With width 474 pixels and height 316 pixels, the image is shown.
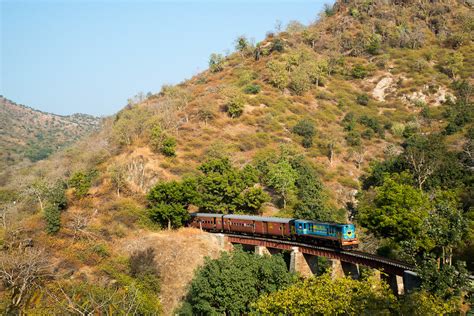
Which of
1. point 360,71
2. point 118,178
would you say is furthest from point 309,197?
point 360,71

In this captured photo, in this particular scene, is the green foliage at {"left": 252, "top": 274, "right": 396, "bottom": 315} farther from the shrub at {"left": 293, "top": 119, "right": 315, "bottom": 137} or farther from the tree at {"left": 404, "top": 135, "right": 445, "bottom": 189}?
the shrub at {"left": 293, "top": 119, "right": 315, "bottom": 137}

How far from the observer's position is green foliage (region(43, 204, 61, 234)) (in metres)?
52.5

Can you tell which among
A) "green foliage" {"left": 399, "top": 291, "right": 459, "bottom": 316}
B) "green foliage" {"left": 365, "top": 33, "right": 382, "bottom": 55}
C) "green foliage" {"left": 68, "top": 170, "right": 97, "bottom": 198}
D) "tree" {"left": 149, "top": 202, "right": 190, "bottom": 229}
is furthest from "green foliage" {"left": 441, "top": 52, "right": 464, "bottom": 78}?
"green foliage" {"left": 399, "top": 291, "right": 459, "bottom": 316}

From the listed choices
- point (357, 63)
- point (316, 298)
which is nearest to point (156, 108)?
point (357, 63)

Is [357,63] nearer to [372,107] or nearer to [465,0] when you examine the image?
[372,107]

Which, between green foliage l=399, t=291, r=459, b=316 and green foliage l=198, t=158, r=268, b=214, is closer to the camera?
green foliage l=399, t=291, r=459, b=316

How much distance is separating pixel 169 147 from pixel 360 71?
65810 millimetres

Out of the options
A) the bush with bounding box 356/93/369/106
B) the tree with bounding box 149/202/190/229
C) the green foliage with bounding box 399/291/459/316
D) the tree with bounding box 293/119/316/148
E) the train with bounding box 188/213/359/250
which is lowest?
the green foliage with bounding box 399/291/459/316

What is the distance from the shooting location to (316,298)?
27953 mm

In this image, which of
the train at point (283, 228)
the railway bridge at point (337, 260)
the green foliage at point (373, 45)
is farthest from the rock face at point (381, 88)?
the railway bridge at point (337, 260)

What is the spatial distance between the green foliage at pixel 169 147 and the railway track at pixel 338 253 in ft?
82.8

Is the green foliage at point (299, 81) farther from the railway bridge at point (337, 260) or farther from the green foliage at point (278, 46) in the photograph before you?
the railway bridge at point (337, 260)

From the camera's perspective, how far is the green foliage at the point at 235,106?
90062mm

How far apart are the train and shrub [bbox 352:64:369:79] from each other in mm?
76802
